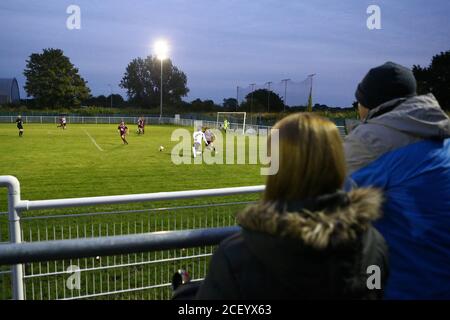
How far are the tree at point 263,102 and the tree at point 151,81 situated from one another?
65.0 metres

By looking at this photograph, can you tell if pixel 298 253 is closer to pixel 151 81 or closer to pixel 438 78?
pixel 438 78

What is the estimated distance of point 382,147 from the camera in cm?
164

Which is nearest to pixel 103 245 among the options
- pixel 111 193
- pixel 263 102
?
pixel 111 193

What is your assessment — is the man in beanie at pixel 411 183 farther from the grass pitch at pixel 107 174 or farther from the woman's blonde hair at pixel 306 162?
the grass pitch at pixel 107 174

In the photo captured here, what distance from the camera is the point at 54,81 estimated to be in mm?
85000

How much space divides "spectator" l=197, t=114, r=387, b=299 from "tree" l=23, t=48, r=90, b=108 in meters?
89.7

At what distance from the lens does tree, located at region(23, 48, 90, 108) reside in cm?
8462

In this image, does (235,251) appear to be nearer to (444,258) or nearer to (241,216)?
(241,216)

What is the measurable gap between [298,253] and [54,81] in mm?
92078

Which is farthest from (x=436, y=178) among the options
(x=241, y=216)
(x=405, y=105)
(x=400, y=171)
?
(x=241, y=216)

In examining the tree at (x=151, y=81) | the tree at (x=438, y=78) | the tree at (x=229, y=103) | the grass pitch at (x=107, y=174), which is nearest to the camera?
the grass pitch at (x=107, y=174)

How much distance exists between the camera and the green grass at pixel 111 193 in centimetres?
470

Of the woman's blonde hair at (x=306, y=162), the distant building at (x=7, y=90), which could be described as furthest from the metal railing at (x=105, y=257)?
the distant building at (x=7, y=90)
